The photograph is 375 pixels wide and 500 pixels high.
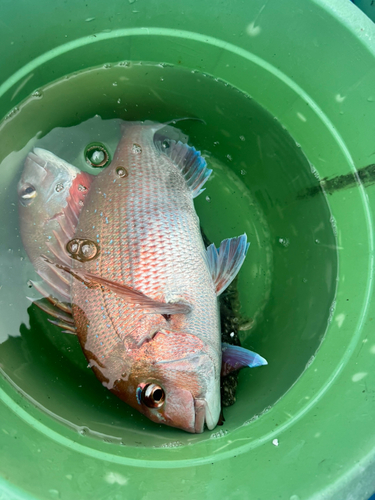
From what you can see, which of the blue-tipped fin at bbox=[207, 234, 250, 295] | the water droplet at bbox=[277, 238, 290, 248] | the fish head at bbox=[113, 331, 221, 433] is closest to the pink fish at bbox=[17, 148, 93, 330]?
the fish head at bbox=[113, 331, 221, 433]

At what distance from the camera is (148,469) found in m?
1.24

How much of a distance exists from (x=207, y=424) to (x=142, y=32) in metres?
1.85

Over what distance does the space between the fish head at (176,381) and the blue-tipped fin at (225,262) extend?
362 millimetres

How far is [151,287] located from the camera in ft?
4.78

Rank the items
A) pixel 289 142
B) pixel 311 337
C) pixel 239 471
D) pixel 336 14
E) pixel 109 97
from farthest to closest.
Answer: pixel 109 97, pixel 289 142, pixel 311 337, pixel 336 14, pixel 239 471

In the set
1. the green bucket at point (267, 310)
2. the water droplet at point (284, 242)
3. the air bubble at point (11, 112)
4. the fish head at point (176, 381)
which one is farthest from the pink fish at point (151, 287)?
the air bubble at point (11, 112)

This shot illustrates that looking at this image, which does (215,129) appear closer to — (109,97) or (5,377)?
(109,97)

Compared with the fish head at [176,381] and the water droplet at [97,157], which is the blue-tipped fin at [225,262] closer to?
the fish head at [176,381]

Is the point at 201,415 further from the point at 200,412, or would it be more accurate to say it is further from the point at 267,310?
the point at 267,310

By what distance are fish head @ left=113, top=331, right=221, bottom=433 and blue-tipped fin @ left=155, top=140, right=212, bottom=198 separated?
854 millimetres

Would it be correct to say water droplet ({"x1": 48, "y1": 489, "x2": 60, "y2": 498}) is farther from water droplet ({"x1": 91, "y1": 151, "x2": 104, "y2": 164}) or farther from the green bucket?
water droplet ({"x1": 91, "y1": 151, "x2": 104, "y2": 164})

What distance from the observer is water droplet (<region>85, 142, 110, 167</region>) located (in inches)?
79.7

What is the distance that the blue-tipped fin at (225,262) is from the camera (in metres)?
1.67

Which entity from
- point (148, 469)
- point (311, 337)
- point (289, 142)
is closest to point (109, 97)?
point (289, 142)
